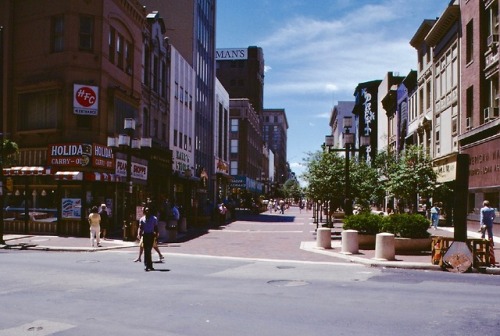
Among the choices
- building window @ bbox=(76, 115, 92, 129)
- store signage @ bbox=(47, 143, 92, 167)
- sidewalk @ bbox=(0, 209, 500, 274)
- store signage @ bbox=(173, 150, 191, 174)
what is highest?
building window @ bbox=(76, 115, 92, 129)

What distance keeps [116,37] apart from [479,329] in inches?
1124

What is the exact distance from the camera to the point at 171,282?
44.4 ft

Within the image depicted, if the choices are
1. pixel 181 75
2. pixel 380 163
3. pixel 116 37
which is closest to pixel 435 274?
pixel 116 37

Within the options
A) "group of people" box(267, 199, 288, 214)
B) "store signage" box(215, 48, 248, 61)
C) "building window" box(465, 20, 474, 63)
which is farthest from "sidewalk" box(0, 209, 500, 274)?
"store signage" box(215, 48, 248, 61)

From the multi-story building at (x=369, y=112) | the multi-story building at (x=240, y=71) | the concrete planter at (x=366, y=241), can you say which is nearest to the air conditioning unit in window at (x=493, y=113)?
the concrete planter at (x=366, y=241)

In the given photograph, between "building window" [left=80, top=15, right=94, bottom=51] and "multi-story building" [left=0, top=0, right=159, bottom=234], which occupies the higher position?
"building window" [left=80, top=15, right=94, bottom=51]

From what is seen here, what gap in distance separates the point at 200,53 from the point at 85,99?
29.3 m

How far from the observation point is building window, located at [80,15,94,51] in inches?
1187

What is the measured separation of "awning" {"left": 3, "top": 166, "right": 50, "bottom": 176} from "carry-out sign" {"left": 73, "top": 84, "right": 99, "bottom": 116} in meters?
3.43

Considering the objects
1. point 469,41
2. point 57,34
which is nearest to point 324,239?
point 57,34

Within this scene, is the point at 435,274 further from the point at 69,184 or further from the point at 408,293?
the point at 69,184

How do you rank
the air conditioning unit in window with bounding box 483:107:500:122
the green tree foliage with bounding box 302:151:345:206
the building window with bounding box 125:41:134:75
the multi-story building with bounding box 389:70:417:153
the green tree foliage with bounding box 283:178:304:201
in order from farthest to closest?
the green tree foliage with bounding box 283:178:304:201
the multi-story building with bounding box 389:70:417:153
the building window with bounding box 125:41:134:75
the green tree foliage with bounding box 302:151:345:206
the air conditioning unit in window with bounding box 483:107:500:122

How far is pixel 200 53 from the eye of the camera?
57.4m

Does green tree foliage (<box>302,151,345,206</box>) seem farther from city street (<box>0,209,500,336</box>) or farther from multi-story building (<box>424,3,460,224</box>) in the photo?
city street (<box>0,209,500,336</box>)
